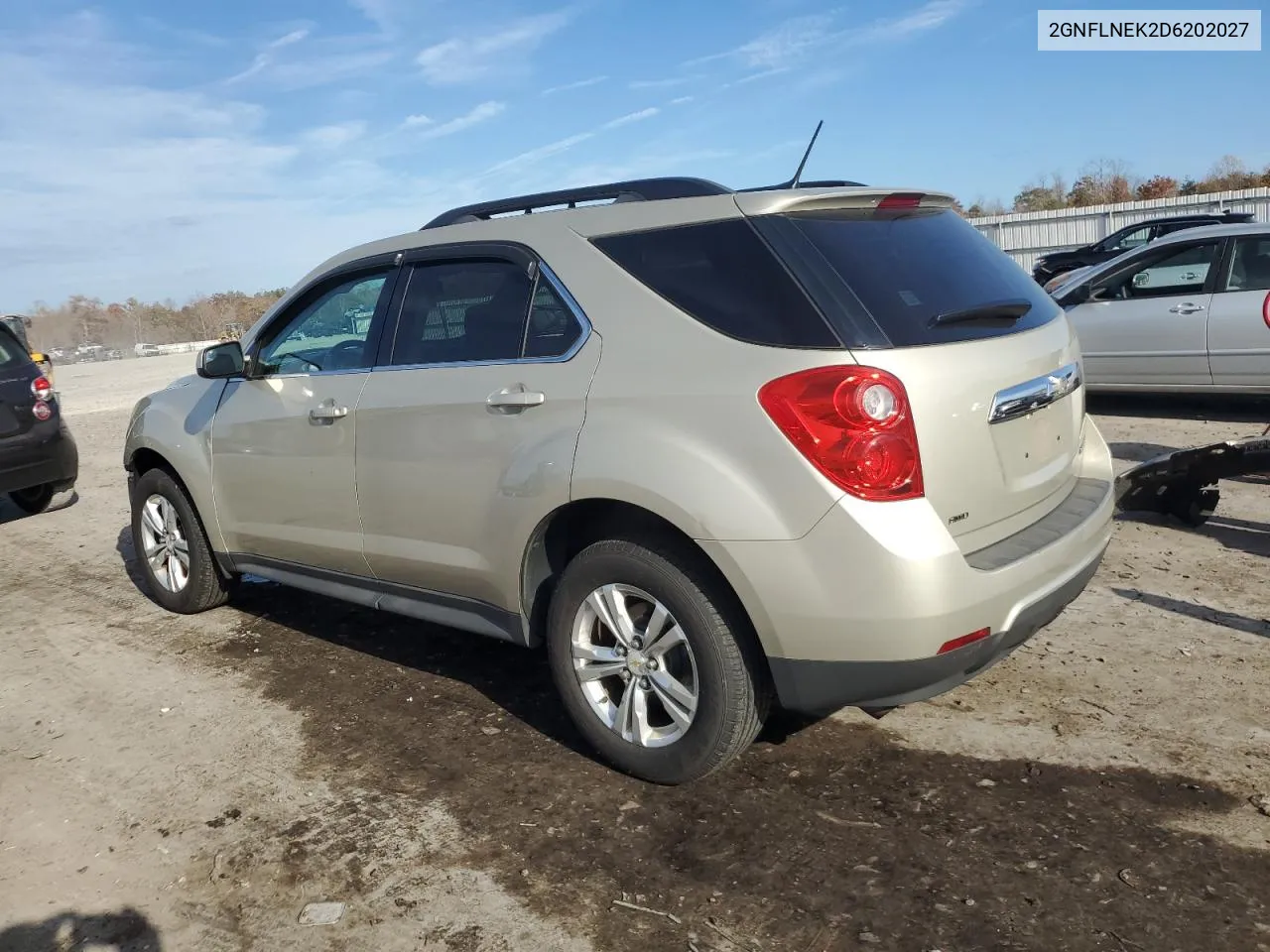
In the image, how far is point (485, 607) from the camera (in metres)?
3.86

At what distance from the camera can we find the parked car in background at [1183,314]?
858 cm

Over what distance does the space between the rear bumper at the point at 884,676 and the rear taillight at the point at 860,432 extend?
48cm

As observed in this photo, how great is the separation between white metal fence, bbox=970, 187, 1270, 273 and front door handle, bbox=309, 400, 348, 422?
25833 mm

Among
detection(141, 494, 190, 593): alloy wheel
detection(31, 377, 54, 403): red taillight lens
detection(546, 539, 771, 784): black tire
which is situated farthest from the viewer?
detection(31, 377, 54, 403): red taillight lens

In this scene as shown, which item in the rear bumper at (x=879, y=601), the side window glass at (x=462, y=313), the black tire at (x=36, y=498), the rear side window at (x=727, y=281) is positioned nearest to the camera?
the rear bumper at (x=879, y=601)

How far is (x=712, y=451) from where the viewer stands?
3025 mm

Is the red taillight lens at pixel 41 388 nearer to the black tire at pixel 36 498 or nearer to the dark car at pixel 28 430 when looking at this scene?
the dark car at pixel 28 430

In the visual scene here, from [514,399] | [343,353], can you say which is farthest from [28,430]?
[514,399]

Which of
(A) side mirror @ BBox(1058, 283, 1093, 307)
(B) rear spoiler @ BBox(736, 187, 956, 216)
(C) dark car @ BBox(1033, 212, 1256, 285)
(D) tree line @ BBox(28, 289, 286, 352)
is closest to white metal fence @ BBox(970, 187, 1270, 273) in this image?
(C) dark car @ BBox(1033, 212, 1256, 285)

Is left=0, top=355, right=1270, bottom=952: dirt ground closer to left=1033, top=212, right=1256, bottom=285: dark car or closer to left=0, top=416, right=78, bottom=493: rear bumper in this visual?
left=0, top=416, right=78, bottom=493: rear bumper

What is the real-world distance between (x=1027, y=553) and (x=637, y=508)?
119 cm

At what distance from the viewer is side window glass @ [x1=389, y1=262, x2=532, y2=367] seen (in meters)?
3.77

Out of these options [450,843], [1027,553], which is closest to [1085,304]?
[1027,553]

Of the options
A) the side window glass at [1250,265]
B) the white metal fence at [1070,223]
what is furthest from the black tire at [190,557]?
the white metal fence at [1070,223]
